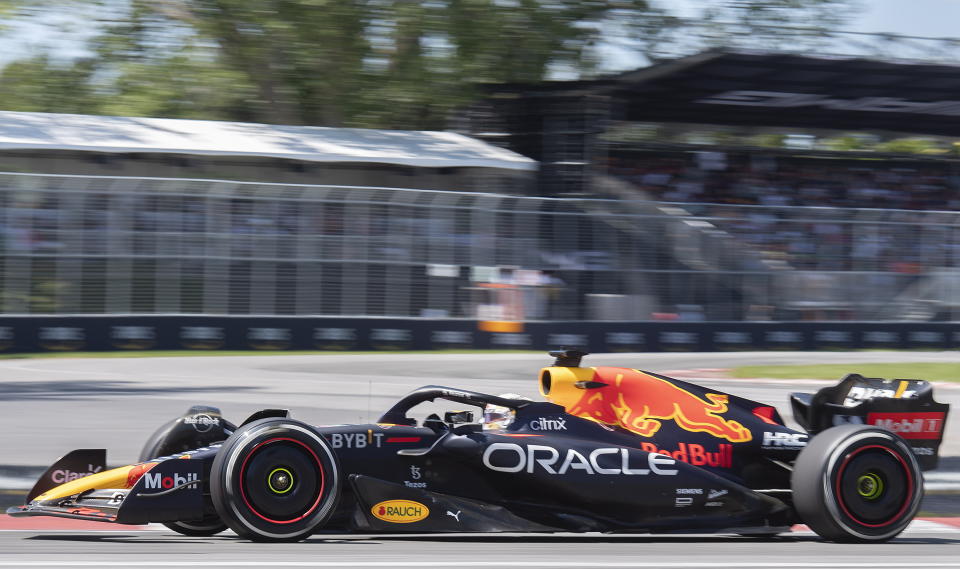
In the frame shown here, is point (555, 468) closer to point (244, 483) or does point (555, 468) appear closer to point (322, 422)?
point (244, 483)

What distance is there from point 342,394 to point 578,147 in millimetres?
10803

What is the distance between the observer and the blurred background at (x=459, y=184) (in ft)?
52.7

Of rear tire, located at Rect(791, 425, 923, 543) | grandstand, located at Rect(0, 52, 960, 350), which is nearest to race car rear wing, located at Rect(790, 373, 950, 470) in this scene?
rear tire, located at Rect(791, 425, 923, 543)

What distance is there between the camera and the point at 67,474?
6234 mm

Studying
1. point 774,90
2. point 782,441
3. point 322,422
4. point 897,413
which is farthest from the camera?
point 774,90

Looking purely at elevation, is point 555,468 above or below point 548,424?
below

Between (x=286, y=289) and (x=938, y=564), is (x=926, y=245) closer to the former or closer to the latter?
(x=286, y=289)

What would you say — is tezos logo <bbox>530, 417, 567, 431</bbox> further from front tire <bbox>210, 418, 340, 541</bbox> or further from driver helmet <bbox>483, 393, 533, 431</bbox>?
front tire <bbox>210, 418, 340, 541</bbox>

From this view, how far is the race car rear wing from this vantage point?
23.0 feet

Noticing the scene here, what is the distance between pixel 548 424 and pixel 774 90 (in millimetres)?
18642

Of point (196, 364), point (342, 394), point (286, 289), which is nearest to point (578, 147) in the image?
point (286, 289)

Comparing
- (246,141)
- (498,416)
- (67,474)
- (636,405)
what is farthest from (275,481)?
(246,141)

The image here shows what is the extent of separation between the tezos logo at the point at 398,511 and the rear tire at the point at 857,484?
2.04m

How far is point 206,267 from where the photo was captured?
1616cm
